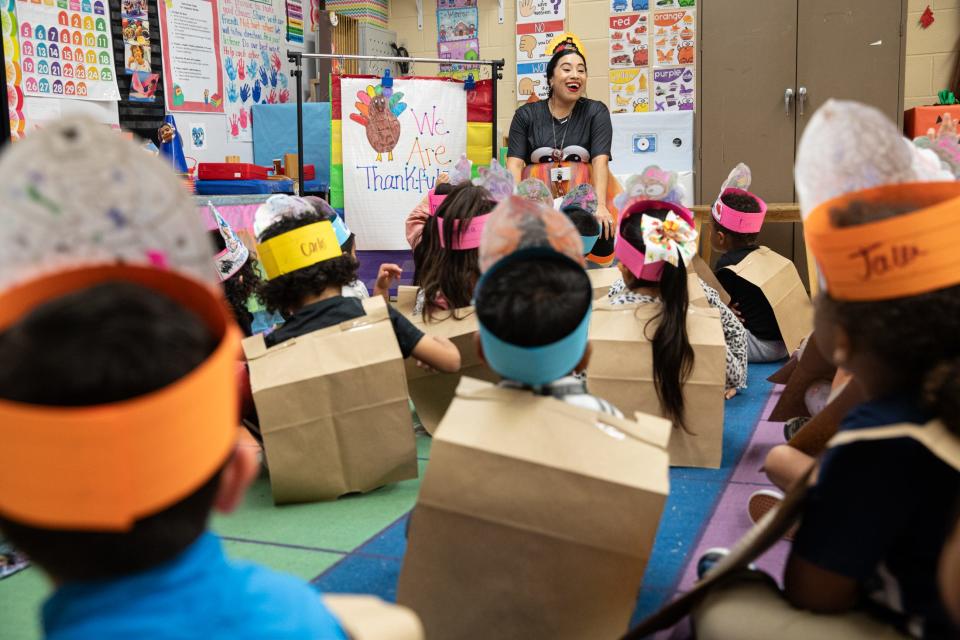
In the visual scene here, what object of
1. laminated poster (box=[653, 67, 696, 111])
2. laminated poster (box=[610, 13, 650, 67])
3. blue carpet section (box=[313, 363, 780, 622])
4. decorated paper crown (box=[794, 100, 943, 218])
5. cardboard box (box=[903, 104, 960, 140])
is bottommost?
blue carpet section (box=[313, 363, 780, 622])

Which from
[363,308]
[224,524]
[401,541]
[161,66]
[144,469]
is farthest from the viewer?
[161,66]

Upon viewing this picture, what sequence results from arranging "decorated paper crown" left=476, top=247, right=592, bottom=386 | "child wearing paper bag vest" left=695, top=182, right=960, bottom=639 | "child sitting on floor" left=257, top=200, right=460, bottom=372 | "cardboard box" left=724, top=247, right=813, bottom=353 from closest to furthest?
1. "child wearing paper bag vest" left=695, top=182, right=960, bottom=639
2. "decorated paper crown" left=476, top=247, right=592, bottom=386
3. "child sitting on floor" left=257, top=200, right=460, bottom=372
4. "cardboard box" left=724, top=247, right=813, bottom=353

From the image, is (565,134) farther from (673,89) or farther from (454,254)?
(673,89)

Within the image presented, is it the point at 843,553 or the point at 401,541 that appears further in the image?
the point at 401,541

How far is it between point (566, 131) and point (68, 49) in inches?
90.2

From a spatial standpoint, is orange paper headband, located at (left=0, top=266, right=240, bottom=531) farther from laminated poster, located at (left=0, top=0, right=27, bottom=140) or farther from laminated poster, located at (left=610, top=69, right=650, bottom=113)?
laminated poster, located at (left=610, top=69, right=650, bottom=113)

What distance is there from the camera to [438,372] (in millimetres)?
2516

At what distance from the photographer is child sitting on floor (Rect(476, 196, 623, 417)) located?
1.34 metres

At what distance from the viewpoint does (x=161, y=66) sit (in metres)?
4.68

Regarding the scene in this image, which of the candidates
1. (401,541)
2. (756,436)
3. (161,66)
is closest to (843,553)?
(401,541)

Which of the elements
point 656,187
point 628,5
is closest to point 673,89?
point 628,5

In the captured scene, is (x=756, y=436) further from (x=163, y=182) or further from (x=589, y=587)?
(x=163, y=182)

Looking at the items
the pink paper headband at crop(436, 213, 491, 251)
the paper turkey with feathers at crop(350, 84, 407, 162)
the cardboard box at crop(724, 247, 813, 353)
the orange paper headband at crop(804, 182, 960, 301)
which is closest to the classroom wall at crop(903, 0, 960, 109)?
the cardboard box at crop(724, 247, 813, 353)

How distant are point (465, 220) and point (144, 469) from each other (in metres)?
1.98
